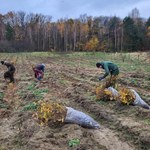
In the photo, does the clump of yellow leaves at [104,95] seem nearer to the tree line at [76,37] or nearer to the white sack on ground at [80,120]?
the white sack on ground at [80,120]

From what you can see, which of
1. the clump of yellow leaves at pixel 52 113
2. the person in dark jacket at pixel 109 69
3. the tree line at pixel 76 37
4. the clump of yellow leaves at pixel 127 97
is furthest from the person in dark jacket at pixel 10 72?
the tree line at pixel 76 37

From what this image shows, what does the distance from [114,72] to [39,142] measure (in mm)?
5916

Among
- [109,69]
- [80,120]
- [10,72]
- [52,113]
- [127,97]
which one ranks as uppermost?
[109,69]

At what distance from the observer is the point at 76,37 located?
7506 cm

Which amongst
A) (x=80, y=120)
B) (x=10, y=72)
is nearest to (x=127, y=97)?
(x=80, y=120)

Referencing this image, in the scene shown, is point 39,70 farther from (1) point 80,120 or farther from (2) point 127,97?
(1) point 80,120

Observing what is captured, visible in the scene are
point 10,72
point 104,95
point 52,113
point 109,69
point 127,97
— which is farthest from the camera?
point 10,72

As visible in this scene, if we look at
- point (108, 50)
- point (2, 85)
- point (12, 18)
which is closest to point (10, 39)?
point (12, 18)

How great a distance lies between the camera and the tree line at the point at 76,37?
6569cm

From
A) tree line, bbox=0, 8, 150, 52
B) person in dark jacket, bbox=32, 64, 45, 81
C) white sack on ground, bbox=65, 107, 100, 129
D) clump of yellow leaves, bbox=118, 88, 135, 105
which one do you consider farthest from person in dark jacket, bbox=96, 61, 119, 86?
tree line, bbox=0, 8, 150, 52

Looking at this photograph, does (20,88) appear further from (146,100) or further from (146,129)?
(146,129)

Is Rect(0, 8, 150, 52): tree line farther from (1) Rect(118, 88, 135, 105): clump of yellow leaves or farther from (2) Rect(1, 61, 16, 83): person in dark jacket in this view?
(1) Rect(118, 88, 135, 105): clump of yellow leaves

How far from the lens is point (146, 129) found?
8.12 m

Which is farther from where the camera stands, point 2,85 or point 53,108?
point 2,85
